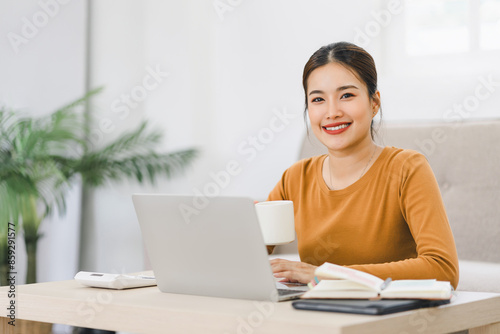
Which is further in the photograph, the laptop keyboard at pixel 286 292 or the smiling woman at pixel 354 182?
the smiling woman at pixel 354 182

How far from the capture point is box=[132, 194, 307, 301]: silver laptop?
3.72 feet

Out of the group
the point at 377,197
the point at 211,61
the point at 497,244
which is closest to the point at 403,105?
the point at 497,244

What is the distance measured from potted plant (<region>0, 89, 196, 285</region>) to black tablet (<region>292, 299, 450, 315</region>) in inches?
83.2

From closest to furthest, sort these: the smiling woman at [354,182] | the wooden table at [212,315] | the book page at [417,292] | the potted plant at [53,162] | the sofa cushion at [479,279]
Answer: the wooden table at [212,315]
the book page at [417,292]
the smiling woman at [354,182]
the sofa cushion at [479,279]
the potted plant at [53,162]

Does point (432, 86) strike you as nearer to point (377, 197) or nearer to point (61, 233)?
point (377, 197)

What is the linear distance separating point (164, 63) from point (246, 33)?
50cm

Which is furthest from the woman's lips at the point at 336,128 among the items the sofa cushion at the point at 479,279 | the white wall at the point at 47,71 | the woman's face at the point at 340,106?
the white wall at the point at 47,71

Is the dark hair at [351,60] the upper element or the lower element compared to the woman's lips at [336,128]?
upper

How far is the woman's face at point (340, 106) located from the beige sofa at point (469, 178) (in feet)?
2.96

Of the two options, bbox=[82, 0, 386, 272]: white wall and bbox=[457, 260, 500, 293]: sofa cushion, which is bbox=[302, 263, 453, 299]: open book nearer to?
bbox=[457, 260, 500, 293]: sofa cushion

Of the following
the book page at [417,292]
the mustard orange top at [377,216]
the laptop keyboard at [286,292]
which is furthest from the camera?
the mustard orange top at [377,216]

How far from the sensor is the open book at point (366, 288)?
1.08 m

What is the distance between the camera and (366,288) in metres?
1.09

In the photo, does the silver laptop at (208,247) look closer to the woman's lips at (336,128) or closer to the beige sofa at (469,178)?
the woman's lips at (336,128)
